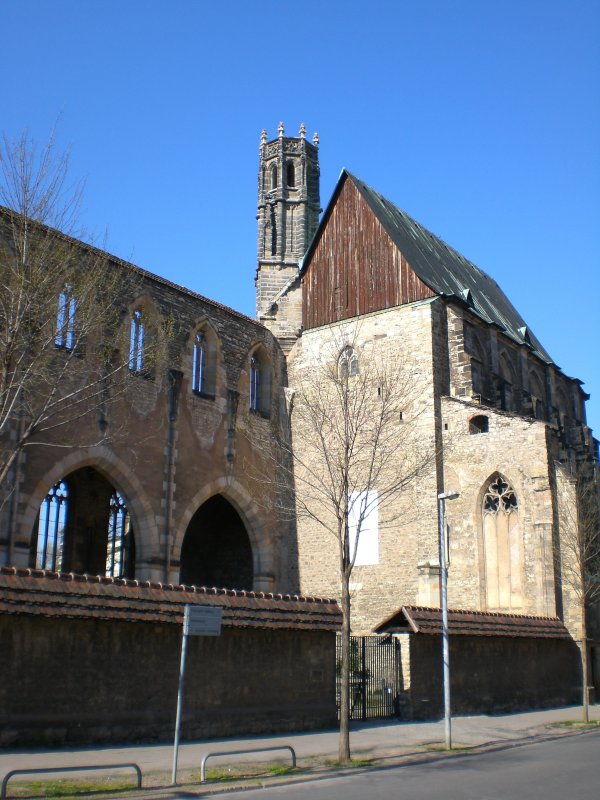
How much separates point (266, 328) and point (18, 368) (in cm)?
1644

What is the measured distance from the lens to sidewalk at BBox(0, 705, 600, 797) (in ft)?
36.6

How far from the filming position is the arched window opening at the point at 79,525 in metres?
25.9

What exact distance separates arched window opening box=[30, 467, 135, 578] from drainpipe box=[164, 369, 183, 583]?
2.67 m

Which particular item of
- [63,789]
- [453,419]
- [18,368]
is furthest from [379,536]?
[63,789]

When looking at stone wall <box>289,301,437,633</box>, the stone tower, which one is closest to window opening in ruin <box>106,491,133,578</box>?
stone wall <box>289,301,437,633</box>

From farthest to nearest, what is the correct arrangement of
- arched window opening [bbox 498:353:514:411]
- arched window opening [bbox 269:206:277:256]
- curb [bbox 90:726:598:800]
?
arched window opening [bbox 269:206:277:256]
arched window opening [bbox 498:353:514:411]
curb [bbox 90:726:598:800]

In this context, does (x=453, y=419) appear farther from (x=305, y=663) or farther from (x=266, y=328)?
(x=305, y=663)

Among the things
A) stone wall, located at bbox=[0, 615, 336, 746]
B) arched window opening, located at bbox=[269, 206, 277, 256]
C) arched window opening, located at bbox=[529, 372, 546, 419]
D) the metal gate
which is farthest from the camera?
arched window opening, located at bbox=[269, 206, 277, 256]

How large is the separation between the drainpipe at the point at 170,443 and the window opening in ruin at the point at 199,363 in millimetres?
1244

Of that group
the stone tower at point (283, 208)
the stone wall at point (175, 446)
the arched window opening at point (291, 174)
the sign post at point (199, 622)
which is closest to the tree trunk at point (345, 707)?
the sign post at point (199, 622)

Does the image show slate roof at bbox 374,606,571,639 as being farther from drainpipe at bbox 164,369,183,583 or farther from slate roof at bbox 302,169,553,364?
slate roof at bbox 302,169,553,364

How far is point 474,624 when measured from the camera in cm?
2075

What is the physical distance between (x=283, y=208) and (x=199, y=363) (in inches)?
450

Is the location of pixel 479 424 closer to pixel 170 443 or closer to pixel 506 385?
pixel 506 385
